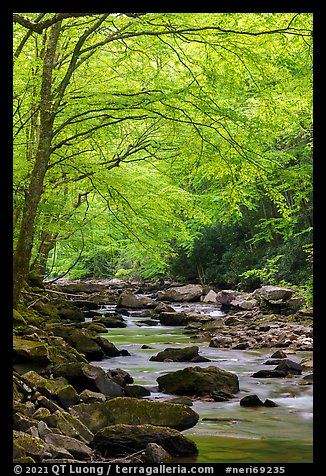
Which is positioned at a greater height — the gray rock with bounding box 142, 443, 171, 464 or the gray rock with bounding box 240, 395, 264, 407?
the gray rock with bounding box 142, 443, 171, 464

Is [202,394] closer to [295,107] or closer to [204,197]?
[295,107]

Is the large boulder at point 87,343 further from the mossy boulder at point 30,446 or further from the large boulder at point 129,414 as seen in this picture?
the mossy boulder at point 30,446

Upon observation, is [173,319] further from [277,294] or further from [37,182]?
[37,182]

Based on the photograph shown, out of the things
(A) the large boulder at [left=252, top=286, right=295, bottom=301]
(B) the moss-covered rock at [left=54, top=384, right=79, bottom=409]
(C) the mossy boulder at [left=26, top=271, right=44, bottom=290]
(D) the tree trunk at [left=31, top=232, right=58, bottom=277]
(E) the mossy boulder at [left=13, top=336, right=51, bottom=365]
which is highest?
(D) the tree trunk at [left=31, top=232, right=58, bottom=277]

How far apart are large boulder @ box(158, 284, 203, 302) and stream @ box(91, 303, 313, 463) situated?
25.7ft

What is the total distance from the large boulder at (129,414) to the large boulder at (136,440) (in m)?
0.40

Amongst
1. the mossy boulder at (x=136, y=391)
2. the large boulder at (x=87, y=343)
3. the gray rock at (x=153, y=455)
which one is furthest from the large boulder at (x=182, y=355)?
the gray rock at (x=153, y=455)

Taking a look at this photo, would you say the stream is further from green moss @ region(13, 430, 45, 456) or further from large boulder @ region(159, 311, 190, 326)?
large boulder @ region(159, 311, 190, 326)

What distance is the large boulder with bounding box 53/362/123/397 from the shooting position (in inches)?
228

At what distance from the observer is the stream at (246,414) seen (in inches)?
A: 172

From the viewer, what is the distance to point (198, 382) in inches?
242

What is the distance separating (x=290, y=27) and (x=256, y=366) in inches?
176

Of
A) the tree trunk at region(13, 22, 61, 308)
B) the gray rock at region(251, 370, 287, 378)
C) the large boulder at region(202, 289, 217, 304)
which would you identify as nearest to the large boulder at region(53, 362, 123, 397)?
the tree trunk at region(13, 22, 61, 308)
